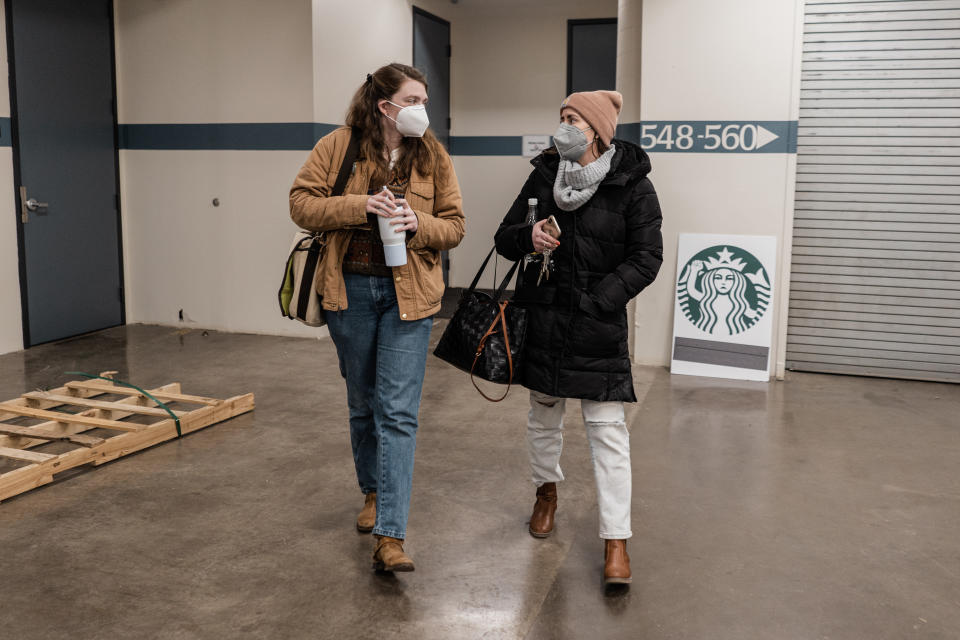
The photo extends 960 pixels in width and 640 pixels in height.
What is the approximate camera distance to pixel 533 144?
29.8ft

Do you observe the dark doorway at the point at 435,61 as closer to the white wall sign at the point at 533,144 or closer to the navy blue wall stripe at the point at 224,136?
the white wall sign at the point at 533,144

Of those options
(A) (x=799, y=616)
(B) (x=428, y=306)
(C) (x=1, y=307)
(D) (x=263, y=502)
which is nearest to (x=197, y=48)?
(C) (x=1, y=307)

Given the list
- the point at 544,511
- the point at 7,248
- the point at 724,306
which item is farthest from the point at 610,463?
the point at 7,248

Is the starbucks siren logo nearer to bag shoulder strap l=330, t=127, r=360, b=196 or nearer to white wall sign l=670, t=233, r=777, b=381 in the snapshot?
white wall sign l=670, t=233, r=777, b=381

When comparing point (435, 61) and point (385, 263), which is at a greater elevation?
point (435, 61)

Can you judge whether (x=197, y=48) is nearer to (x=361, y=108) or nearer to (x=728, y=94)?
(x=728, y=94)

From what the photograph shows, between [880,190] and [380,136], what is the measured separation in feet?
13.4

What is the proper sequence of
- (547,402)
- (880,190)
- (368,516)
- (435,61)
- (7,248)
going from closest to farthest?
(547,402), (368,516), (880,190), (7,248), (435,61)

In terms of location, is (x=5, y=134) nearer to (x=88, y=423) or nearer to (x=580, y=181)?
(x=88, y=423)

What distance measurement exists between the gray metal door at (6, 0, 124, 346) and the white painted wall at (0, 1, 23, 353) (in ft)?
0.18

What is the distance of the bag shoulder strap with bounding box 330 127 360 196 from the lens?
2826mm

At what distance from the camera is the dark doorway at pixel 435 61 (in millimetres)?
8289

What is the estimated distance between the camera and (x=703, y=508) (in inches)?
140

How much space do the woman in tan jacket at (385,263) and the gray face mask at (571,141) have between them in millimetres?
413
